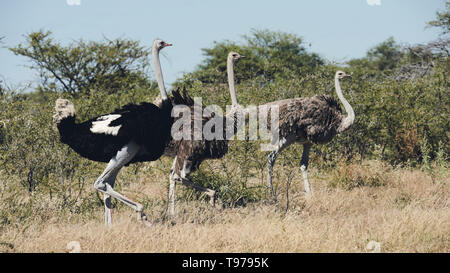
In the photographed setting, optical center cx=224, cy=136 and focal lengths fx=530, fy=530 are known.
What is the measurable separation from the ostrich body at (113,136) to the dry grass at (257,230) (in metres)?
0.44

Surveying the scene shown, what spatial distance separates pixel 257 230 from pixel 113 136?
1638mm

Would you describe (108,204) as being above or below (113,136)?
below

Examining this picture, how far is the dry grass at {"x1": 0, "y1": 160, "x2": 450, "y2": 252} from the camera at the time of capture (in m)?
4.34

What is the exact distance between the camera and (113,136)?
16.6ft

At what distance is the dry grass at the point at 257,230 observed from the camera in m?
4.34

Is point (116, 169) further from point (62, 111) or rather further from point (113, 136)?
point (62, 111)

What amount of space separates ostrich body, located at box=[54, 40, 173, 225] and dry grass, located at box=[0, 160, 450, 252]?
1.44 feet

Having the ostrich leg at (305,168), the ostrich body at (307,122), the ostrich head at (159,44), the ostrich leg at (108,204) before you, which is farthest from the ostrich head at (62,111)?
the ostrich leg at (305,168)

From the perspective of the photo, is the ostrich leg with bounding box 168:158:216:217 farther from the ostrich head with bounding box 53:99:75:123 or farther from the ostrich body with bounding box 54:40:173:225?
the ostrich head with bounding box 53:99:75:123

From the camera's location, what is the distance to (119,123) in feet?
16.7

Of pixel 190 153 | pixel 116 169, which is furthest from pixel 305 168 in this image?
pixel 116 169

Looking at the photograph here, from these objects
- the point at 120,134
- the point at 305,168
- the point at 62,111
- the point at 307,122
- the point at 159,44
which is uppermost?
the point at 159,44

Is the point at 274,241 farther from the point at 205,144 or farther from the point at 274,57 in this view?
the point at 274,57
